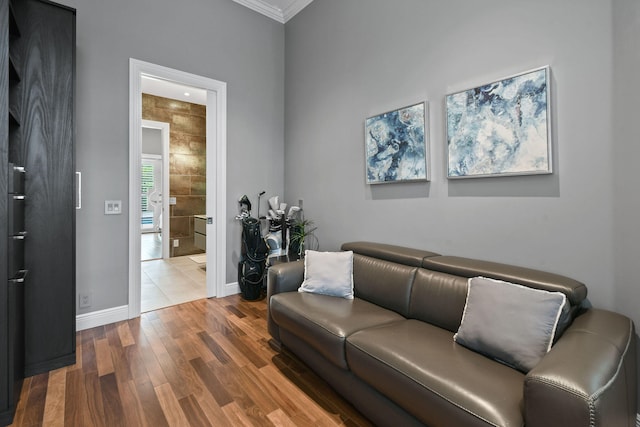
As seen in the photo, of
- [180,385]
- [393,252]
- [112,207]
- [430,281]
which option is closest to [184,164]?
[112,207]

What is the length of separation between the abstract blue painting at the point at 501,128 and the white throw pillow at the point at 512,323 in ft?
2.56

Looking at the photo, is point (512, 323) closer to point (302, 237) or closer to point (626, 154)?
point (626, 154)

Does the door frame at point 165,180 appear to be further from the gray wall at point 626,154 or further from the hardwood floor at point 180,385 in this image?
the gray wall at point 626,154

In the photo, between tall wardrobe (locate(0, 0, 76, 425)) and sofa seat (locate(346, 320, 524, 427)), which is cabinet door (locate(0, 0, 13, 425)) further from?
sofa seat (locate(346, 320, 524, 427))

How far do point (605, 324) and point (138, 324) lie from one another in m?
3.42

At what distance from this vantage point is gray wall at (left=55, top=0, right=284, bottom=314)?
109 inches

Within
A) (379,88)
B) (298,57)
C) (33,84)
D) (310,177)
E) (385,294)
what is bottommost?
(385,294)

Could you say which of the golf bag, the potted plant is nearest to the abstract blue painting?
the potted plant

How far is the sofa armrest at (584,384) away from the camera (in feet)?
3.03

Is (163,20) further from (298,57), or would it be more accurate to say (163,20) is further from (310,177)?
(310,177)

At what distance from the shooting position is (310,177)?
145 inches

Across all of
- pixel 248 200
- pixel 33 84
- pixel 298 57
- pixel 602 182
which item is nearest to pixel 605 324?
pixel 602 182

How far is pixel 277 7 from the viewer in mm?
3922

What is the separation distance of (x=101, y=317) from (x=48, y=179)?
4.66 feet
